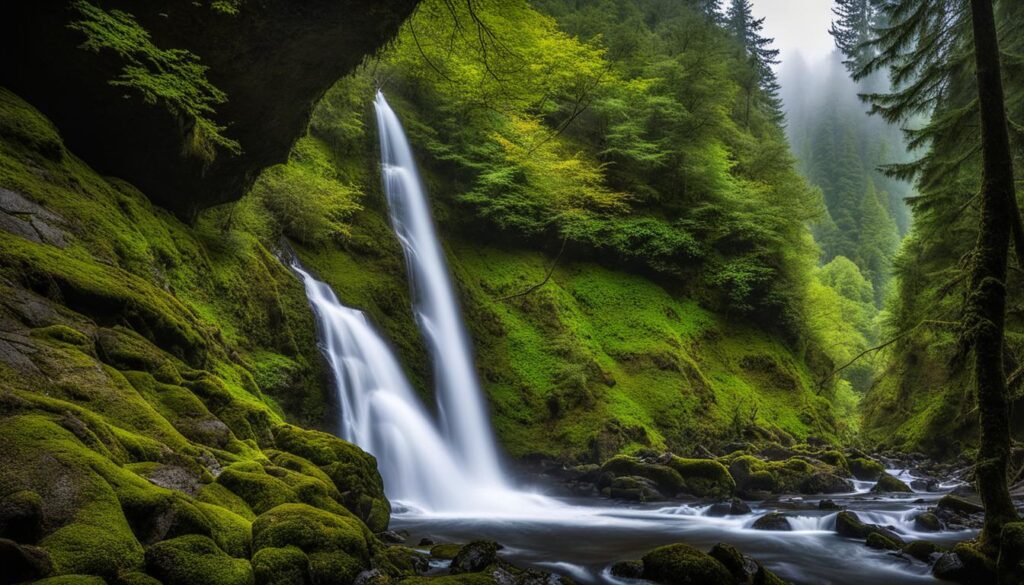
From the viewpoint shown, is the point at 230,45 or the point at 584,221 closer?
the point at 230,45

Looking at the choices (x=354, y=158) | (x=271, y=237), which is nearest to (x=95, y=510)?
(x=271, y=237)

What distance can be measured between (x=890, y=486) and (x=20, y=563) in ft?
49.5

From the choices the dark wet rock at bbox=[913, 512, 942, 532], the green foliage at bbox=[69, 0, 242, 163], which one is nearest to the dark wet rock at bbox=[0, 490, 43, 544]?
the green foliage at bbox=[69, 0, 242, 163]

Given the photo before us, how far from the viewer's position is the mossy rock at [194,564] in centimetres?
331

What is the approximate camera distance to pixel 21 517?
2.93m

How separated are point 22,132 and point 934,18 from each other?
10922 mm

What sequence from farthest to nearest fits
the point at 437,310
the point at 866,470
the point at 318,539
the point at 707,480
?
the point at 437,310, the point at 866,470, the point at 707,480, the point at 318,539

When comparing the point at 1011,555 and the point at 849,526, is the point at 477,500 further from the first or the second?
the point at 1011,555

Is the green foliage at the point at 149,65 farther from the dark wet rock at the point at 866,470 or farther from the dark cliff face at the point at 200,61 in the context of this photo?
the dark wet rock at the point at 866,470

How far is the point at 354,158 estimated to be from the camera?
58.9 feet

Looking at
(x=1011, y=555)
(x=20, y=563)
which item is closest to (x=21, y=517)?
(x=20, y=563)

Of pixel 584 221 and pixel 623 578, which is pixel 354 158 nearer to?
pixel 584 221

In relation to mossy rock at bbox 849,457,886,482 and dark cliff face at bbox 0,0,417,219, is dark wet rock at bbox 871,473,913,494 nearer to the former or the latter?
mossy rock at bbox 849,457,886,482

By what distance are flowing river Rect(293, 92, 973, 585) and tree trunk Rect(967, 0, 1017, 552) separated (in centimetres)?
153
